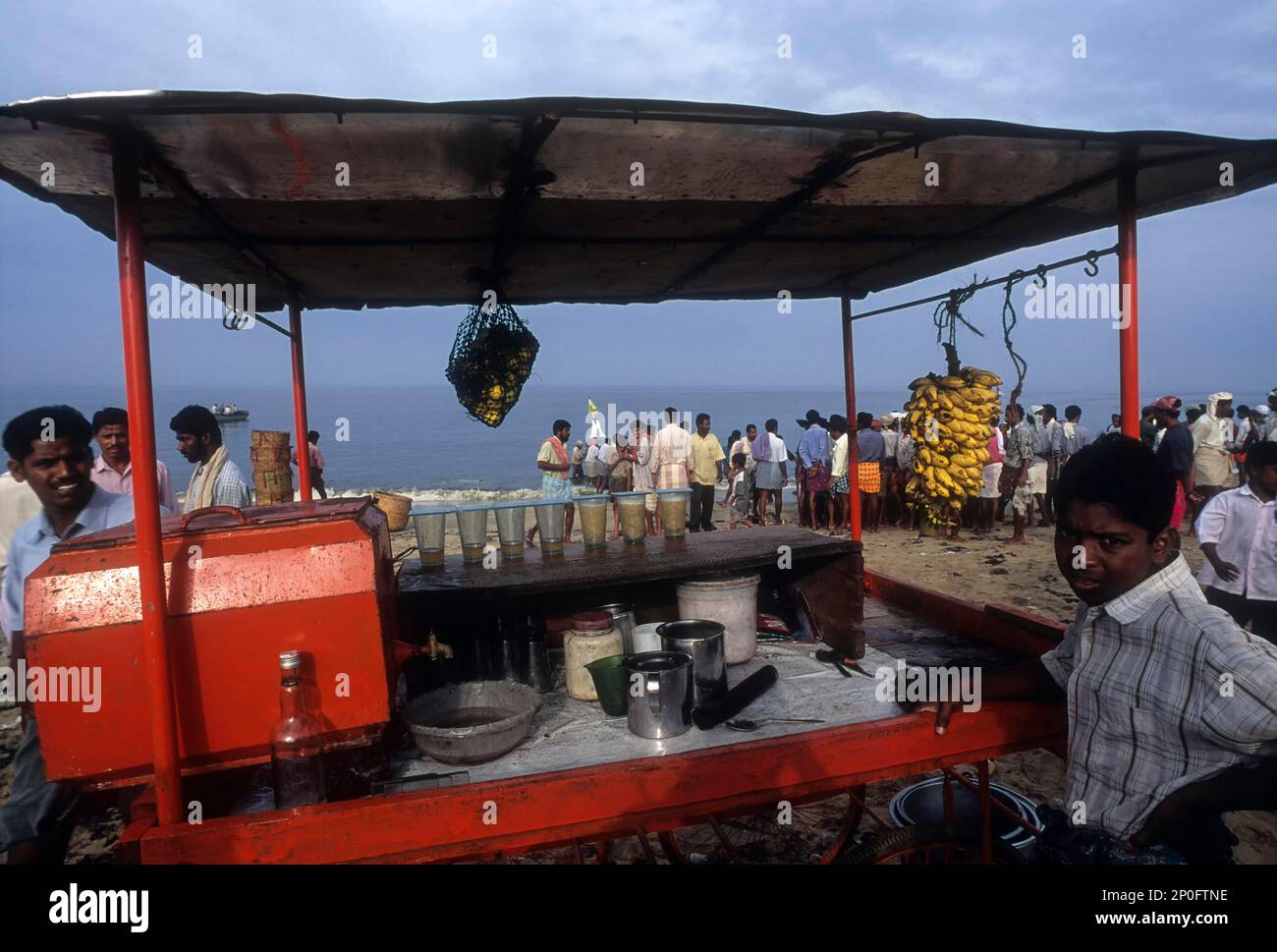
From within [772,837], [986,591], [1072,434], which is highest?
[1072,434]

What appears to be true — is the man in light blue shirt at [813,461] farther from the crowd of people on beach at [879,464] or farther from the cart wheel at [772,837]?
the cart wheel at [772,837]

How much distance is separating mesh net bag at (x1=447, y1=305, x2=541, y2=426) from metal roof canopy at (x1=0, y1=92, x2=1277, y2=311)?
309 millimetres

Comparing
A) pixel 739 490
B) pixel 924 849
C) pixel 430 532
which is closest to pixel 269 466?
pixel 430 532

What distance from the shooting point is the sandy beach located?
4270 mm

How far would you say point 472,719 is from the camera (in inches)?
117

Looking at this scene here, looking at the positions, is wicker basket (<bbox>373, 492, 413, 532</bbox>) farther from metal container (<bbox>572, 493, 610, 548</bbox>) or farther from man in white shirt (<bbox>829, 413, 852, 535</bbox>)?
man in white shirt (<bbox>829, 413, 852, 535</bbox>)

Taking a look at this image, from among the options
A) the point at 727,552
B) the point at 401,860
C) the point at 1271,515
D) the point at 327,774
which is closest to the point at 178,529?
the point at 327,774

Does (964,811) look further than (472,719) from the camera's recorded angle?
Yes

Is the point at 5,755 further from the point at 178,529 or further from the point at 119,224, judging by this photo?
the point at 119,224

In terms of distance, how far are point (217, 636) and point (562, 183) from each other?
203cm

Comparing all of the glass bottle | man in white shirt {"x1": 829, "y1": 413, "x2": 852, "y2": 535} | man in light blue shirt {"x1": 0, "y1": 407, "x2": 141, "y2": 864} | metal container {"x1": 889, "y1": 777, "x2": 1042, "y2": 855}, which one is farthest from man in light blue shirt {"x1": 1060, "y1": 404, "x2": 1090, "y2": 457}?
man in light blue shirt {"x1": 0, "y1": 407, "x2": 141, "y2": 864}

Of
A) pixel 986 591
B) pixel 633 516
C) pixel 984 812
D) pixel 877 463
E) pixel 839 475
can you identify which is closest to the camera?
pixel 984 812

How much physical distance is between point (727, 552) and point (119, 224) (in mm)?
2709

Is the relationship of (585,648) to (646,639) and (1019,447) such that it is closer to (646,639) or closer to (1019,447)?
(646,639)
